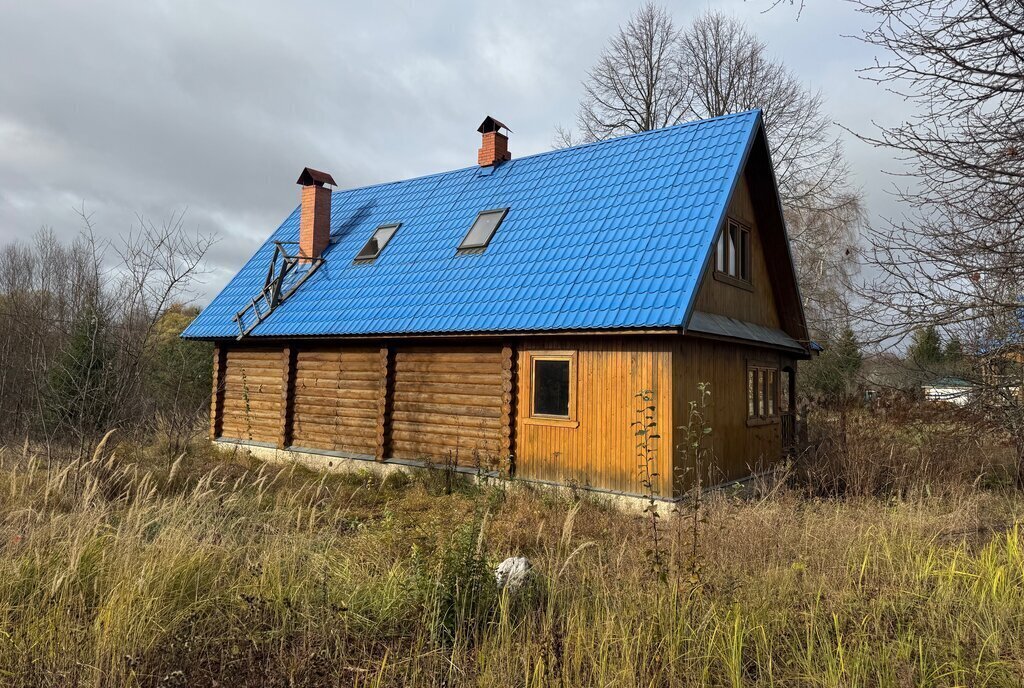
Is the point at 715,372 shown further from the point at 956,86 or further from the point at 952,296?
the point at 956,86

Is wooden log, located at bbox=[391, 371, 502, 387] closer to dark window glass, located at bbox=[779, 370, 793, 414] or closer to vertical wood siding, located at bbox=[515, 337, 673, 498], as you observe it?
vertical wood siding, located at bbox=[515, 337, 673, 498]

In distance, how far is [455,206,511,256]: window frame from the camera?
12.9 m

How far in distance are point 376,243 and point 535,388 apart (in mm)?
6617

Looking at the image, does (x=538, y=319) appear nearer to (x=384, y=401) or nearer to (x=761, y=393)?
(x=384, y=401)

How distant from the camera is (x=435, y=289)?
1236 cm

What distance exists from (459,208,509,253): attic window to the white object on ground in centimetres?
876

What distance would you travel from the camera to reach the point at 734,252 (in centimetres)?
1200

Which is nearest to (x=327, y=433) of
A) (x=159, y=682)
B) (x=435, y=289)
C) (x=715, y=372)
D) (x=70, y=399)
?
(x=435, y=289)

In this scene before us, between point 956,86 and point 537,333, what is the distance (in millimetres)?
6084

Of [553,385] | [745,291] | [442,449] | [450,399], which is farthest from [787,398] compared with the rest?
[442,449]

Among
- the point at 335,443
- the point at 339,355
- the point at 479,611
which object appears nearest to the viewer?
the point at 479,611

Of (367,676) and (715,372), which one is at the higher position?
(715,372)

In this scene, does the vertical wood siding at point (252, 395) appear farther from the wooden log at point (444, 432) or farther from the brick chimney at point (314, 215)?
Answer: the wooden log at point (444, 432)

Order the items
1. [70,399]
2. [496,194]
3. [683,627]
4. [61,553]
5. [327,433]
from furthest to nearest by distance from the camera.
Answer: [496,194] < [327,433] < [70,399] < [61,553] < [683,627]
